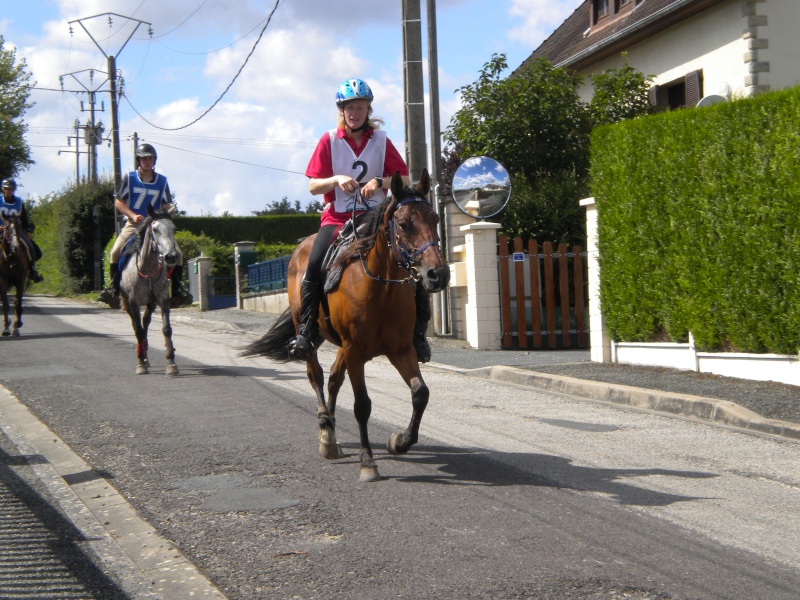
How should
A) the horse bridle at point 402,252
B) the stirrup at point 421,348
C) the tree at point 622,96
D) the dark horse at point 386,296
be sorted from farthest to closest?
1. the tree at point 622,96
2. the stirrup at point 421,348
3. the dark horse at point 386,296
4. the horse bridle at point 402,252

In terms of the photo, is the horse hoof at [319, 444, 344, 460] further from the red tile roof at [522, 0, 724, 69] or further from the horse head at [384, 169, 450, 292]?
the red tile roof at [522, 0, 724, 69]

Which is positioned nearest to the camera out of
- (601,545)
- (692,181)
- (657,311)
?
(601,545)

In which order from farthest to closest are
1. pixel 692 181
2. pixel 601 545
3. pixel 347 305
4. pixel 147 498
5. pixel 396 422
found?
pixel 692 181, pixel 396 422, pixel 347 305, pixel 147 498, pixel 601 545

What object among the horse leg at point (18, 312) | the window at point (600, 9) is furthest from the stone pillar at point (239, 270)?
the horse leg at point (18, 312)

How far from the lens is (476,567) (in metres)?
4.81

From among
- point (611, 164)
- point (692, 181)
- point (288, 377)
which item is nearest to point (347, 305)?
point (288, 377)

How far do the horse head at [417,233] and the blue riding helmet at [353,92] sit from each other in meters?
1.11

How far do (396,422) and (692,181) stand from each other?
17.1ft

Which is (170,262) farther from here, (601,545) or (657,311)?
(601,545)

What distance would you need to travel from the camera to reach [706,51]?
2430 centimetres

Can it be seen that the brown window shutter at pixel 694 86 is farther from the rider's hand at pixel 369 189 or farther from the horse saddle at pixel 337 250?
the rider's hand at pixel 369 189

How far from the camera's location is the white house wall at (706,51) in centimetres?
A: 2311

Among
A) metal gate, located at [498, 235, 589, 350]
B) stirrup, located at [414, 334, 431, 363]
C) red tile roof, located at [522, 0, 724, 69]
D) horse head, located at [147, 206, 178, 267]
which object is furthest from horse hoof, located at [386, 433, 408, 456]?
red tile roof, located at [522, 0, 724, 69]

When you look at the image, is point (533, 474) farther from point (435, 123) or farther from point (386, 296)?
point (435, 123)
